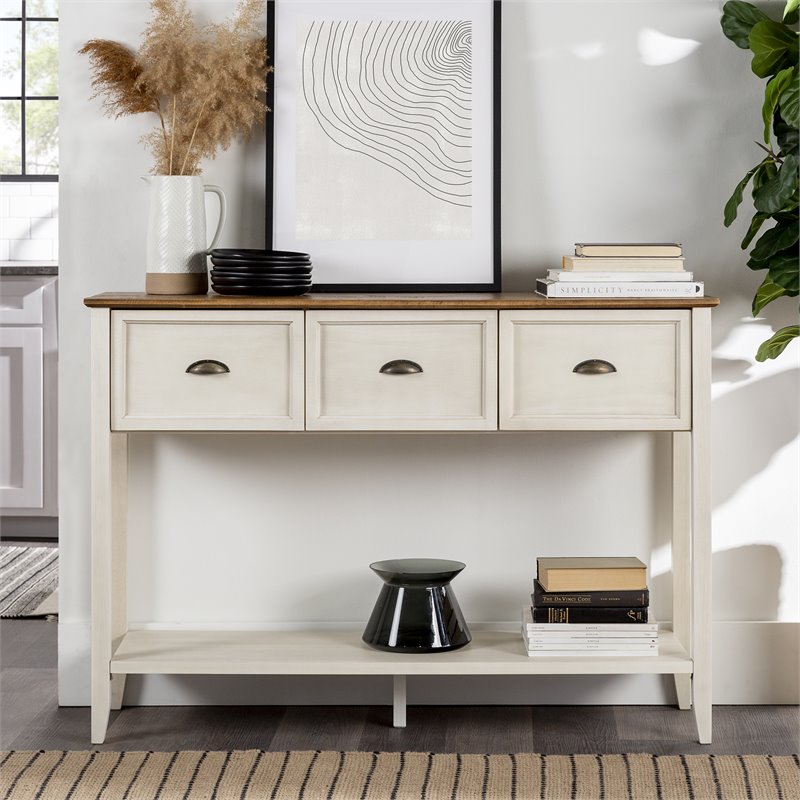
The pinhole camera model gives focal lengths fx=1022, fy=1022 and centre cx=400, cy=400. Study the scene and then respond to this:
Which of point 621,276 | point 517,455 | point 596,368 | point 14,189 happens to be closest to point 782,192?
point 621,276

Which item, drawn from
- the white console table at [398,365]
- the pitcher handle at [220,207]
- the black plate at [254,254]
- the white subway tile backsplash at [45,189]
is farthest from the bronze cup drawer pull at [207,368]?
the white subway tile backsplash at [45,189]

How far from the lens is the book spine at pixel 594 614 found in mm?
2162

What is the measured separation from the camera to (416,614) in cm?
219

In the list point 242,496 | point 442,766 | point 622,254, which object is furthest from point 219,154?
point 442,766

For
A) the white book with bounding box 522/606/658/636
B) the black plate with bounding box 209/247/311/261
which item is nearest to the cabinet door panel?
the black plate with bounding box 209/247/311/261

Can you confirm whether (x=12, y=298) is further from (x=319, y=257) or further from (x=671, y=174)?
(x=671, y=174)

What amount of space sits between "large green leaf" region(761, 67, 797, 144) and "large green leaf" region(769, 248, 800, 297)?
0.81 ft

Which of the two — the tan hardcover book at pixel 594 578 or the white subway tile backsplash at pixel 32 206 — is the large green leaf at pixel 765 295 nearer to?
the tan hardcover book at pixel 594 578

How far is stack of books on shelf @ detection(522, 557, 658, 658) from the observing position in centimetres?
214

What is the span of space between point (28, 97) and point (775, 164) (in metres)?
3.47

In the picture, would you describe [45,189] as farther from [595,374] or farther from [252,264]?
[595,374]

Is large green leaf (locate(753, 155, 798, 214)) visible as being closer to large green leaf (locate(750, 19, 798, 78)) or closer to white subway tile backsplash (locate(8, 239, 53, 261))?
large green leaf (locate(750, 19, 798, 78))

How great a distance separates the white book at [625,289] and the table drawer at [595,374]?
0.13ft

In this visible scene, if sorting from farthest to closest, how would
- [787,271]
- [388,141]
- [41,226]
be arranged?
[41,226] → [388,141] → [787,271]
